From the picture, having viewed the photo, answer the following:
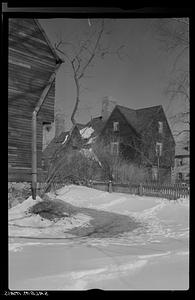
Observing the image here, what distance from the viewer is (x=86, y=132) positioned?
6.20ft

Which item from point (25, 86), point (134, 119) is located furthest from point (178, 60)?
point (25, 86)

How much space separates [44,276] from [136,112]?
1.16 metres

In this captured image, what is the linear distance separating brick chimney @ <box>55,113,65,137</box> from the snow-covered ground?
0.42m

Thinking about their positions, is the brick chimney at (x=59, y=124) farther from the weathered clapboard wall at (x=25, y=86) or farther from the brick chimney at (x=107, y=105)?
the brick chimney at (x=107, y=105)

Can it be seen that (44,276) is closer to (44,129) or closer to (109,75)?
(44,129)

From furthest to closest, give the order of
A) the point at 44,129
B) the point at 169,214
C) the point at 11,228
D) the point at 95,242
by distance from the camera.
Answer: the point at 44,129 → the point at 169,214 → the point at 95,242 → the point at 11,228

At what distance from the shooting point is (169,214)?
1789mm

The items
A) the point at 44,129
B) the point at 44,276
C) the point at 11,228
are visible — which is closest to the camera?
the point at 44,276

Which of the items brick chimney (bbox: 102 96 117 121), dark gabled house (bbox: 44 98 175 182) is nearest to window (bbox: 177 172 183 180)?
dark gabled house (bbox: 44 98 175 182)

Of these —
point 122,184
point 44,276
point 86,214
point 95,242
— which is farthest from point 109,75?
point 44,276

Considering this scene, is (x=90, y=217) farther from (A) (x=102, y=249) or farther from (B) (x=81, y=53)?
(B) (x=81, y=53)

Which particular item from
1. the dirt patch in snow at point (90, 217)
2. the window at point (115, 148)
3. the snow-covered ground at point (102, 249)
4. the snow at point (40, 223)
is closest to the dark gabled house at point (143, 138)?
the window at point (115, 148)

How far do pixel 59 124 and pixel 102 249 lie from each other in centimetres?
91

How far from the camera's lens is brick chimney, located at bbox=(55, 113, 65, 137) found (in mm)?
1870
